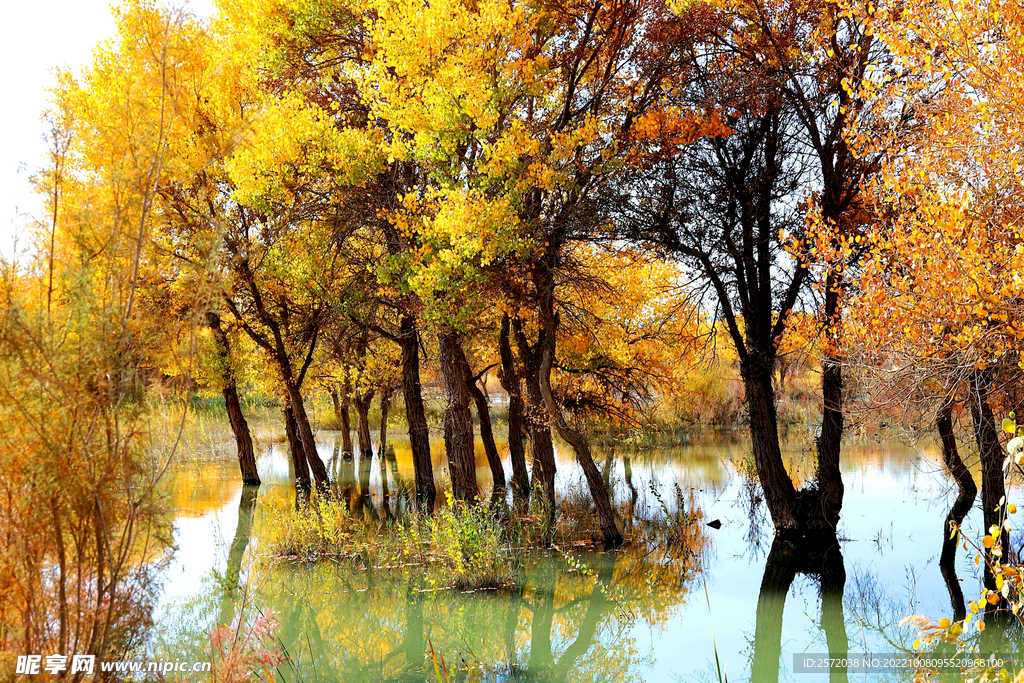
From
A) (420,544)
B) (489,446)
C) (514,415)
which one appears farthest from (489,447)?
(420,544)

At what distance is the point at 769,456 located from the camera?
11.1 m

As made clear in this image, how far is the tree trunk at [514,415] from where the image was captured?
12492mm

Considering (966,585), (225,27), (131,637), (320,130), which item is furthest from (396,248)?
(966,585)

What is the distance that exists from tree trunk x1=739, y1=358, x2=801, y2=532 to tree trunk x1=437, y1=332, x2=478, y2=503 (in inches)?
173

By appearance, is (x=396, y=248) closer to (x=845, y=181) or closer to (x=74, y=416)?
(x=845, y=181)

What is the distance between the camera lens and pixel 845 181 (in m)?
10.4

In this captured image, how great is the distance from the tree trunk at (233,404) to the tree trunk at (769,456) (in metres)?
9.76

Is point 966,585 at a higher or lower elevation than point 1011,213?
lower

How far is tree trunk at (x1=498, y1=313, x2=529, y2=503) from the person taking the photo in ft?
41.0

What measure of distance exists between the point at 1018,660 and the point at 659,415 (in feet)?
49.8

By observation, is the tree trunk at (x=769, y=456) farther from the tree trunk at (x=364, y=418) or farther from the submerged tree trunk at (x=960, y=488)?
the tree trunk at (x=364, y=418)

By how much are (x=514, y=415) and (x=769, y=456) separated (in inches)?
184

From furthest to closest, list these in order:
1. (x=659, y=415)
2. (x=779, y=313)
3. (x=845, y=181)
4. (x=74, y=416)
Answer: (x=659, y=415) → (x=779, y=313) → (x=845, y=181) → (x=74, y=416)

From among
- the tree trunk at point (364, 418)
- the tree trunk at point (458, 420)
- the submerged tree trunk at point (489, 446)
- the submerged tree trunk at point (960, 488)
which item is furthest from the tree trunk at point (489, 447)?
the submerged tree trunk at point (960, 488)
